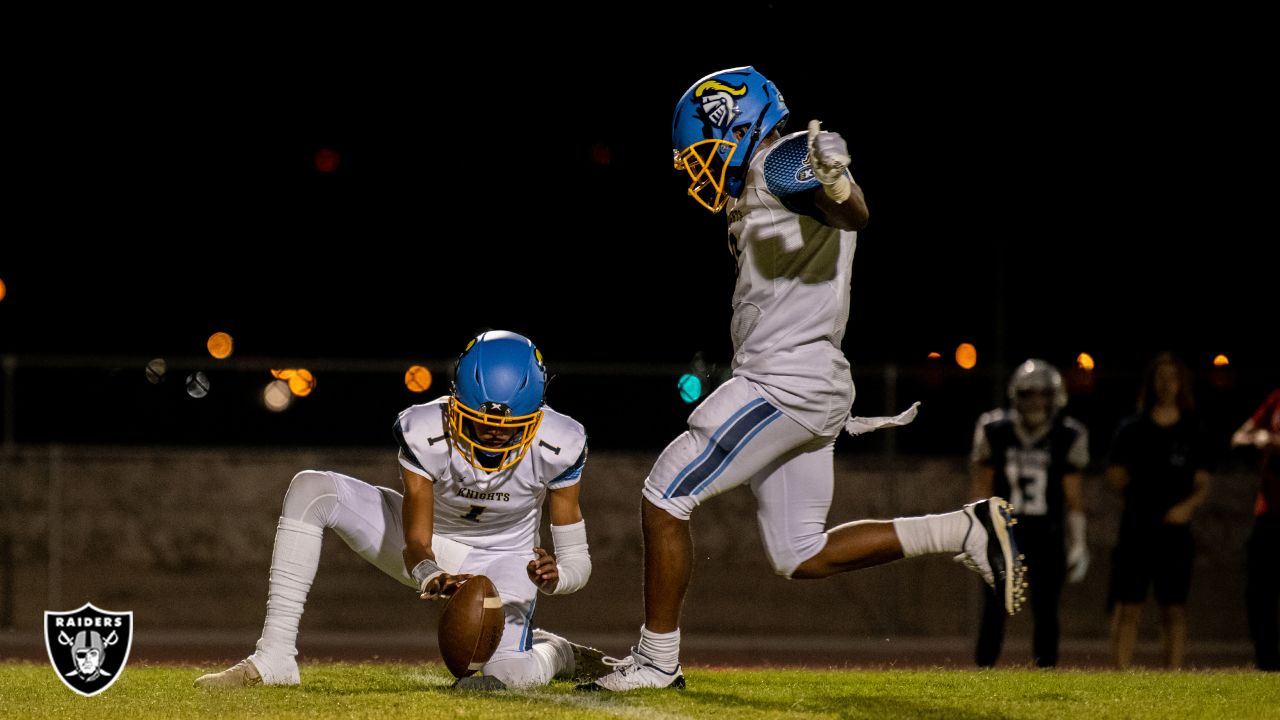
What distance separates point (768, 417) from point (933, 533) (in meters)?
0.73

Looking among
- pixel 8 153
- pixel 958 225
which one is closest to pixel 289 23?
pixel 8 153

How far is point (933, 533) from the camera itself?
549cm

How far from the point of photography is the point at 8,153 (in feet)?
69.3

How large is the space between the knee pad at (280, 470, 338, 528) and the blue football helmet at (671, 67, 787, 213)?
5.31 feet

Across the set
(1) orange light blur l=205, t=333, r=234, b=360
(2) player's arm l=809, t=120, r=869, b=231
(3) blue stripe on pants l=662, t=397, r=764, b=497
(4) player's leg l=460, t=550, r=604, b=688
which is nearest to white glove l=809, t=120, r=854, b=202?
(2) player's arm l=809, t=120, r=869, b=231

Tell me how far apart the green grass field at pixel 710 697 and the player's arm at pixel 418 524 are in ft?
1.36

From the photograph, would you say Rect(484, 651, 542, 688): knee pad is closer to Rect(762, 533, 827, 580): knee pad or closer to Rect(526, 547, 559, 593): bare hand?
Rect(526, 547, 559, 593): bare hand

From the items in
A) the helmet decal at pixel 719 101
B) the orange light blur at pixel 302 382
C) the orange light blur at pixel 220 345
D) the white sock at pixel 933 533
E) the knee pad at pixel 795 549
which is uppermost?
the helmet decal at pixel 719 101

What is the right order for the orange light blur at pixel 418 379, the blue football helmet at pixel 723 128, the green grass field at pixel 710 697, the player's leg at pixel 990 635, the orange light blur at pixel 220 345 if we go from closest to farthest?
the green grass field at pixel 710 697
the blue football helmet at pixel 723 128
the player's leg at pixel 990 635
the orange light blur at pixel 418 379
the orange light blur at pixel 220 345

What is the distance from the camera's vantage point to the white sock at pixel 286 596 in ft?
17.9

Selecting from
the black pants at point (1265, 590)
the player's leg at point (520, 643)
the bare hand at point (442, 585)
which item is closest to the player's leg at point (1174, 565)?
the black pants at point (1265, 590)

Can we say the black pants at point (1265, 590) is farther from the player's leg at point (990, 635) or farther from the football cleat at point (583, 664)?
the football cleat at point (583, 664)

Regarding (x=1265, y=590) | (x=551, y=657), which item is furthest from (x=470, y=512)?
(x=1265, y=590)

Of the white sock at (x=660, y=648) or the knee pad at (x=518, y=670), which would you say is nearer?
the white sock at (x=660, y=648)
